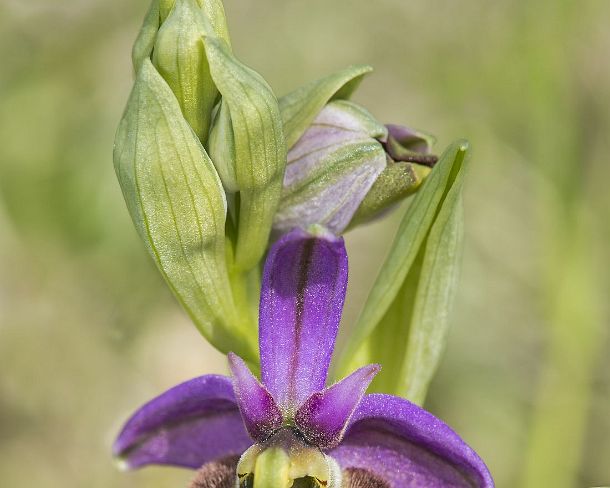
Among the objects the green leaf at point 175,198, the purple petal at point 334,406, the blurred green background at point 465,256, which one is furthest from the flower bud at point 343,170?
the blurred green background at point 465,256

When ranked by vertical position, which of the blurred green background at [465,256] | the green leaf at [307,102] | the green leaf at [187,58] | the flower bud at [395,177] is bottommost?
the blurred green background at [465,256]

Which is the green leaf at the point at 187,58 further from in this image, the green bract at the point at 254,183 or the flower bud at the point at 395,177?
the flower bud at the point at 395,177

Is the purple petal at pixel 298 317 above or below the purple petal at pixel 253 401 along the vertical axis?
above

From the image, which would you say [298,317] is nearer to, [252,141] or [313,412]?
[313,412]

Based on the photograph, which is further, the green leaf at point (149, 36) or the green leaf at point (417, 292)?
the green leaf at point (417, 292)

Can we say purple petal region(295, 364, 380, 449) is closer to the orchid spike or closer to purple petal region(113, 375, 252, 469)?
the orchid spike

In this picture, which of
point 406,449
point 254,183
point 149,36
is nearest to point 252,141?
point 254,183

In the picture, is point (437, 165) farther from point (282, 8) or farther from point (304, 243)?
point (282, 8)

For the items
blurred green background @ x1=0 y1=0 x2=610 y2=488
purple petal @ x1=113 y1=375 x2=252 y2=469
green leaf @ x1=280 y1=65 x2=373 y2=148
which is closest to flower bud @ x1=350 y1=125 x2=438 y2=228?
green leaf @ x1=280 y1=65 x2=373 y2=148
